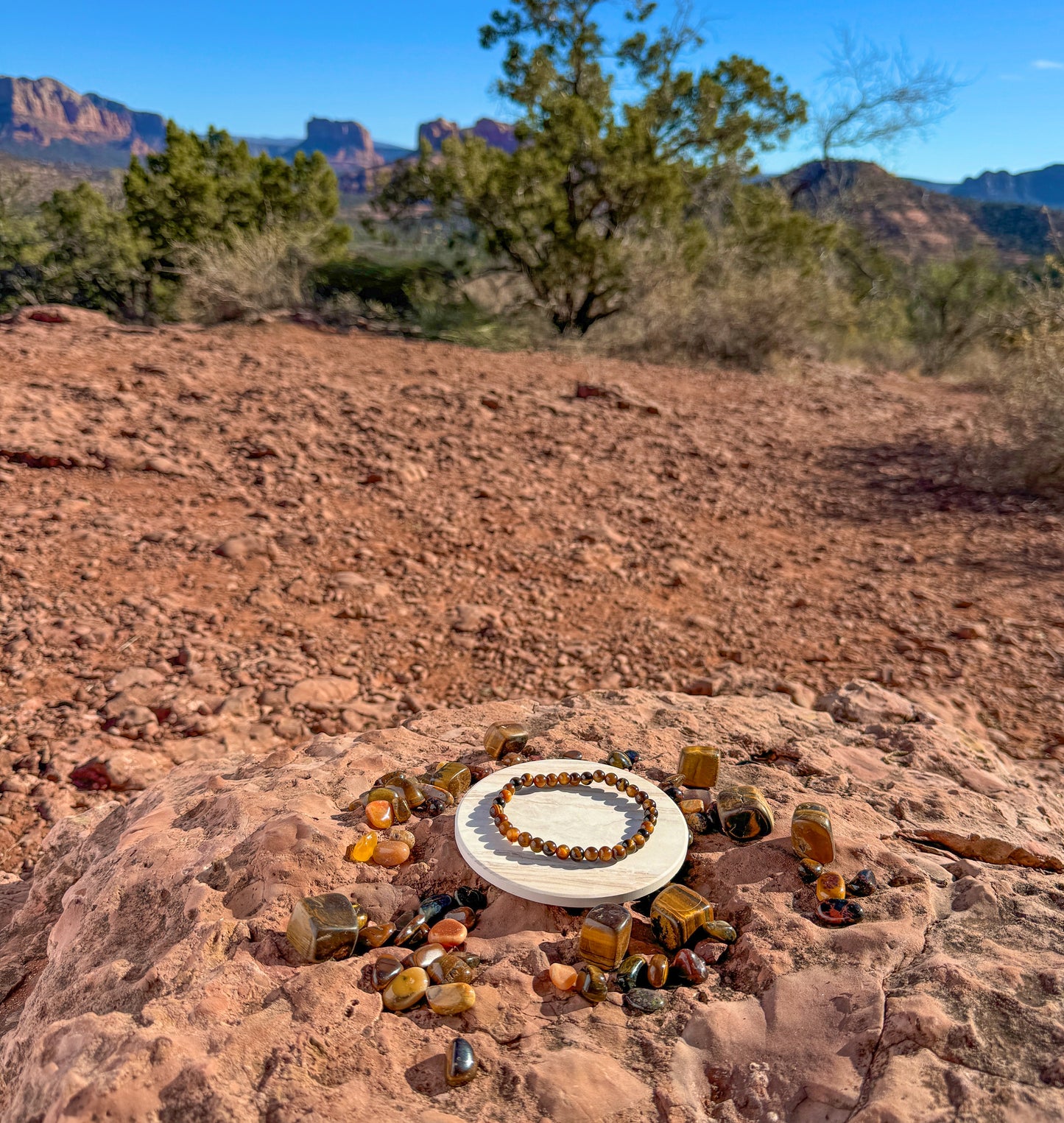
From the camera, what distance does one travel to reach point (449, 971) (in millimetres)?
1409

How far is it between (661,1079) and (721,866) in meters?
0.58

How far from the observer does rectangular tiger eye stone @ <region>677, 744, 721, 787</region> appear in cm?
197

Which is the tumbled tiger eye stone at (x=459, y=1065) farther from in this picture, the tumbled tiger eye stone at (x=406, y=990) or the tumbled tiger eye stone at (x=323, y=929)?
the tumbled tiger eye stone at (x=323, y=929)

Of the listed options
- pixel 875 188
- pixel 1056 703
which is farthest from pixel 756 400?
pixel 875 188

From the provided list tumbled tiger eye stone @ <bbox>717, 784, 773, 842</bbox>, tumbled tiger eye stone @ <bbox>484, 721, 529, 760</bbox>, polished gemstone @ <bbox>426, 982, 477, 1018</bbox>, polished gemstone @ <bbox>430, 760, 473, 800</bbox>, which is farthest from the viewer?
tumbled tiger eye stone @ <bbox>484, 721, 529, 760</bbox>

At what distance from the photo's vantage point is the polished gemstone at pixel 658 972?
4.60 feet

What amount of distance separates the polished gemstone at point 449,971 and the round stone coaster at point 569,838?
7.1 inches

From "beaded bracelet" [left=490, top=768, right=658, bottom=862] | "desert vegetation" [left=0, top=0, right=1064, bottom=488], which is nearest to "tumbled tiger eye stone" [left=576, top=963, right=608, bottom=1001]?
"beaded bracelet" [left=490, top=768, right=658, bottom=862]

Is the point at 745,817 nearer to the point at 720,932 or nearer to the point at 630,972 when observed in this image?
the point at 720,932

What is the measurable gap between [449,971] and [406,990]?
10cm

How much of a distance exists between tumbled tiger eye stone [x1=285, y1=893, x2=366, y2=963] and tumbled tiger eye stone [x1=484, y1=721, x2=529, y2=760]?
2.21 feet

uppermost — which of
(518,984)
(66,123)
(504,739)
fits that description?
(66,123)

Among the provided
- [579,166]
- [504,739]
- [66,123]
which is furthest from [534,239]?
[66,123]

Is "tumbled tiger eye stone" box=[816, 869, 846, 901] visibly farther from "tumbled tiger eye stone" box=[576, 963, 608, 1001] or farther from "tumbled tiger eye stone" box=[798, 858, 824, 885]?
"tumbled tiger eye stone" box=[576, 963, 608, 1001]
